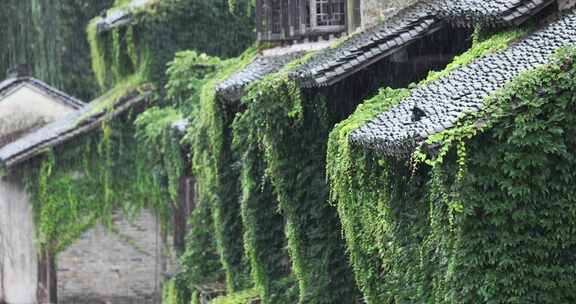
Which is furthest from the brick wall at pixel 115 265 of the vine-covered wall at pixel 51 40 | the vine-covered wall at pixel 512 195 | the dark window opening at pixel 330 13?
the vine-covered wall at pixel 512 195

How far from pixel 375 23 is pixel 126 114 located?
37.4ft

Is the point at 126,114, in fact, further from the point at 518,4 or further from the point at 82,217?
the point at 518,4

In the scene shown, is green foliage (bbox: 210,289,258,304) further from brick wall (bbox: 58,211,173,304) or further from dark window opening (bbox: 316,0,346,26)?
brick wall (bbox: 58,211,173,304)

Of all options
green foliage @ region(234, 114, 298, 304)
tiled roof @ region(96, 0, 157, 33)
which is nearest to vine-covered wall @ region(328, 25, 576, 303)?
green foliage @ region(234, 114, 298, 304)

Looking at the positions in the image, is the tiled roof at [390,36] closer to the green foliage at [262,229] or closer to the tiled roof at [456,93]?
the tiled roof at [456,93]

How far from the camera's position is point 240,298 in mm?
20453

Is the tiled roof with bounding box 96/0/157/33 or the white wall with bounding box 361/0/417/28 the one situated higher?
the tiled roof with bounding box 96/0/157/33

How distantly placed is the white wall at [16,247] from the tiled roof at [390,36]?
44.0 ft

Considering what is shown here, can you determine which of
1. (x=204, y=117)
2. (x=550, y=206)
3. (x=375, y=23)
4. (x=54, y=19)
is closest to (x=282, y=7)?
(x=204, y=117)

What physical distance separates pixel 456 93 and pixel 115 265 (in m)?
17.1

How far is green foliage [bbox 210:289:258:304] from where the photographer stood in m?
20.3

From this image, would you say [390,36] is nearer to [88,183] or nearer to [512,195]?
[512,195]

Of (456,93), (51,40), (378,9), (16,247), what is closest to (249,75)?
(378,9)

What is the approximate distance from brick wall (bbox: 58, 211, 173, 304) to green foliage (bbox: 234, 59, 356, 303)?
11.0 metres
